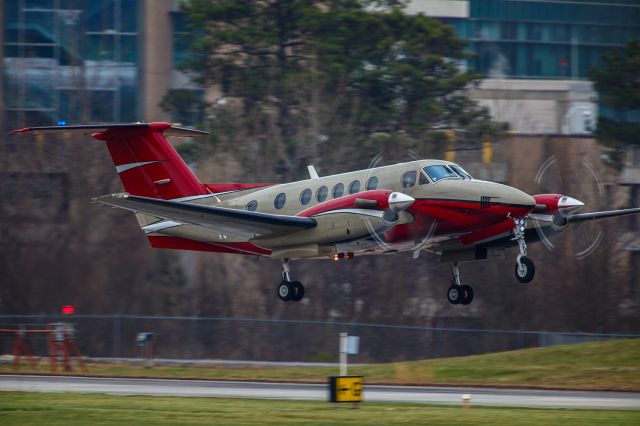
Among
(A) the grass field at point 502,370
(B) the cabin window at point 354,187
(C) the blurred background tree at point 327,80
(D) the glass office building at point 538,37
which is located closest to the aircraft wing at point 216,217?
(B) the cabin window at point 354,187

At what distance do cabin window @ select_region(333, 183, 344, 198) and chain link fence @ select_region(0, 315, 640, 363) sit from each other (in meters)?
12.8

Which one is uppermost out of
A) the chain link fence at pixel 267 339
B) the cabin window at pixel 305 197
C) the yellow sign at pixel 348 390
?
the cabin window at pixel 305 197

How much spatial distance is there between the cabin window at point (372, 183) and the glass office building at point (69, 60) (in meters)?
29.1

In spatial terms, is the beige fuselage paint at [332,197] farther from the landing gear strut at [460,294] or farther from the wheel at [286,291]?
the landing gear strut at [460,294]

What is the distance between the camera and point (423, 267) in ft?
166

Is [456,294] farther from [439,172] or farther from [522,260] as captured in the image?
[439,172]

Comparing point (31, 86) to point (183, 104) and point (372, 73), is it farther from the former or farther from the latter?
point (372, 73)

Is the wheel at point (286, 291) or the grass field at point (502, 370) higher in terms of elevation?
the wheel at point (286, 291)

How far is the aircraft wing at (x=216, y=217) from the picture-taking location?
2722cm

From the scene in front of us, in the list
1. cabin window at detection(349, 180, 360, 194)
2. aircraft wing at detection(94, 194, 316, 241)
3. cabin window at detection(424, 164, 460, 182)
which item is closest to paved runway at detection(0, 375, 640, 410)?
aircraft wing at detection(94, 194, 316, 241)

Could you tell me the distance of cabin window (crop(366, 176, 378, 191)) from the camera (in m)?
27.8

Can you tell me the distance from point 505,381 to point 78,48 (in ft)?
107

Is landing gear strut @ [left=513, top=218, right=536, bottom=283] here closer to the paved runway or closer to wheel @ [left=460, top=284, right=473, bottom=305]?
wheel @ [left=460, top=284, right=473, bottom=305]

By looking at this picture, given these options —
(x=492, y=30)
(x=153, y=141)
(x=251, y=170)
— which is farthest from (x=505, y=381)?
(x=492, y=30)
